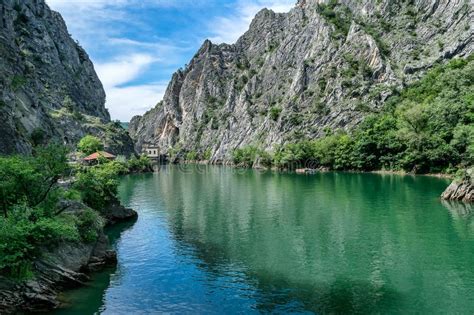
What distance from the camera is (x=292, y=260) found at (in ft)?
123

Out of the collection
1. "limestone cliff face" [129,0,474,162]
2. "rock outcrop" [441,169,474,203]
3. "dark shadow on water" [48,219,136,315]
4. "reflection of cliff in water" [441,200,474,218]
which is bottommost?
"dark shadow on water" [48,219,136,315]

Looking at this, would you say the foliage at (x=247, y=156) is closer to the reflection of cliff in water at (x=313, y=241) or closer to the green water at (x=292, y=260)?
the reflection of cliff in water at (x=313, y=241)

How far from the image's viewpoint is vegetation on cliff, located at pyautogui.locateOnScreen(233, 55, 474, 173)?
347 feet

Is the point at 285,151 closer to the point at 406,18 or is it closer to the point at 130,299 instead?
the point at 406,18

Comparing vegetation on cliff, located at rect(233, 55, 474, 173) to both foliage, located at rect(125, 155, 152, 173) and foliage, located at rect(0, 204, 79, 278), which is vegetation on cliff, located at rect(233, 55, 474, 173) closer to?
foliage, located at rect(125, 155, 152, 173)

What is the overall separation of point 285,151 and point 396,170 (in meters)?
47.5

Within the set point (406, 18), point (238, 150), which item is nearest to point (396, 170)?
point (406, 18)

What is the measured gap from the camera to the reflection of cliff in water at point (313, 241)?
29.8 meters

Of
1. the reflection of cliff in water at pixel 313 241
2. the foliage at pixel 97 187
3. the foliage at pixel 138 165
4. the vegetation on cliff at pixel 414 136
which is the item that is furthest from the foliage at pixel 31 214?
the foliage at pixel 138 165

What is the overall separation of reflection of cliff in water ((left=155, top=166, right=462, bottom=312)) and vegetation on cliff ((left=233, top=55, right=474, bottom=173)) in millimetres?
30779

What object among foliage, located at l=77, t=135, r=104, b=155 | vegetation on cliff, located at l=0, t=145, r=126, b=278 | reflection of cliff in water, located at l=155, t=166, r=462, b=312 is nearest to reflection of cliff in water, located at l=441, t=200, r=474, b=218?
reflection of cliff in water, located at l=155, t=166, r=462, b=312

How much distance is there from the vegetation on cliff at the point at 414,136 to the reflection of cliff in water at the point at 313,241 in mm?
30779

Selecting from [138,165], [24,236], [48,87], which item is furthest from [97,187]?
[48,87]

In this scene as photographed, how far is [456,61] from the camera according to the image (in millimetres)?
131750
